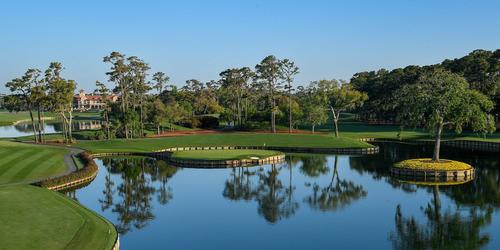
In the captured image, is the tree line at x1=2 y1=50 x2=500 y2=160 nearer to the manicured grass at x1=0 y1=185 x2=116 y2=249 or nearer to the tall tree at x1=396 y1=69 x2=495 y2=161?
the tall tree at x1=396 y1=69 x2=495 y2=161

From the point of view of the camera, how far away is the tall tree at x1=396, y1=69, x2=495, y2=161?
A: 5372 centimetres

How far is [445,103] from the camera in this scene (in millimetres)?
53469

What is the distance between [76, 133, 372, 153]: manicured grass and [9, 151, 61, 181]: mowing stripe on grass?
14.9m

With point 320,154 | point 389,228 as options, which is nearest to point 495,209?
point 389,228

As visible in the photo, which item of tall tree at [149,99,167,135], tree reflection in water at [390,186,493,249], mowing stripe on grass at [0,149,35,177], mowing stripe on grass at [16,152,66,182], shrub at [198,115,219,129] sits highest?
tall tree at [149,99,167,135]

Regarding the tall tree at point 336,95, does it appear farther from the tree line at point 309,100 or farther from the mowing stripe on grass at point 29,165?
the mowing stripe on grass at point 29,165

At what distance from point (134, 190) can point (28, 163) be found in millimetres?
14450

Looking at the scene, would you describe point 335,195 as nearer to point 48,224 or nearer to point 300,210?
point 300,210

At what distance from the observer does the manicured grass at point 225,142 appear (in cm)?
8106

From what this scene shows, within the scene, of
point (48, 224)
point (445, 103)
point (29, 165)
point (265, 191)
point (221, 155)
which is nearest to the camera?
point (48, 224)

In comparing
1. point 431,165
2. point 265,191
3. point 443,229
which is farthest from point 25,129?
point 443,229

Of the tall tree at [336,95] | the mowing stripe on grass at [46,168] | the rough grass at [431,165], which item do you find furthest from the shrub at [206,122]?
the rough grass at [431,165]

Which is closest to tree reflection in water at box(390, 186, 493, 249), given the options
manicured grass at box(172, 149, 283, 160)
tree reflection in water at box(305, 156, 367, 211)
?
tree reflection in water at box(305, 156, 367, 211)

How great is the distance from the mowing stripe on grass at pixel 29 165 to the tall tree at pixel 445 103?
42345 mm
